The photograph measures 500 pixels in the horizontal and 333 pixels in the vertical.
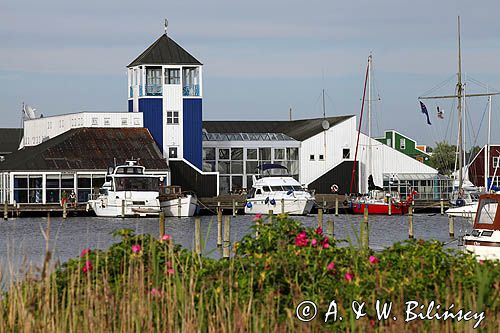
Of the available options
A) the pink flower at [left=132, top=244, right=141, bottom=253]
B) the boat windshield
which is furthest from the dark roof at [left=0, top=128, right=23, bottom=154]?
the pink flower at [left=132, top=244, right=141, bottom=253]

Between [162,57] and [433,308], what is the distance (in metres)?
68.5

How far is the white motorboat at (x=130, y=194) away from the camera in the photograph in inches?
2670

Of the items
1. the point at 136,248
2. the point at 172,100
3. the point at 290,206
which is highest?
the point at 172,100

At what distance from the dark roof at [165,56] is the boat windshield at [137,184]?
46.6ft

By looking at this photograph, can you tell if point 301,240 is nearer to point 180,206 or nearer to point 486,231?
point 486,231

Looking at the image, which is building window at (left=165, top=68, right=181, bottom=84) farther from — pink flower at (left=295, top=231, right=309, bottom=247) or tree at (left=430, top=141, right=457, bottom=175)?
pink flower at (left=295, top=231, right=309, bottom=247)

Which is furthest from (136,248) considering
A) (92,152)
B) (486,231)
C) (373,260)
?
(92,152)

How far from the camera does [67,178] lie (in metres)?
76.1

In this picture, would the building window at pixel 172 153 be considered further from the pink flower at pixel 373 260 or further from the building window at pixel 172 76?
the pink flower at pixel 373 260

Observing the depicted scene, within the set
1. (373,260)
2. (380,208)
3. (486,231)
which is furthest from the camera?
(380,208)

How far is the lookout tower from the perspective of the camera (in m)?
80.6

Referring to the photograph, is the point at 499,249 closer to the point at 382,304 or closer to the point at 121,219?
the point at 382,304

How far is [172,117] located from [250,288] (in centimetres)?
6668

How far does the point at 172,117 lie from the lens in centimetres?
8069
